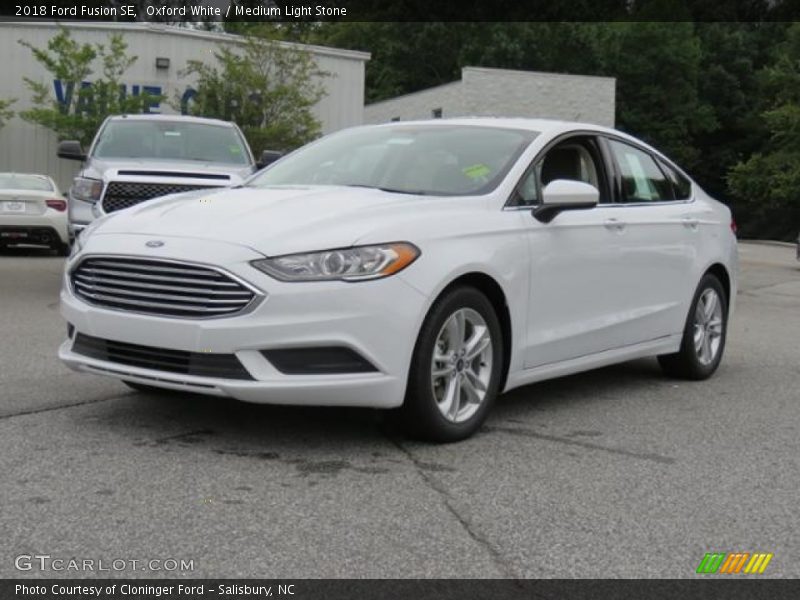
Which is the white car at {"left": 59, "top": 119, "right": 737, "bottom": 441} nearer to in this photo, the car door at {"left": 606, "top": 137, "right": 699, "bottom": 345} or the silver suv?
the car door at {"left": 606, "top": 137, "right": 699, "bottom": 345}

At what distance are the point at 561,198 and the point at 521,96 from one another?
3015 centimetres

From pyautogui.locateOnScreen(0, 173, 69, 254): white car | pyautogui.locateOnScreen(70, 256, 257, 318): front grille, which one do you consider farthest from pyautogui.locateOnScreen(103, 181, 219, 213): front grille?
pyautogui.locateOnScreen(0, 173, 69, 254): white car

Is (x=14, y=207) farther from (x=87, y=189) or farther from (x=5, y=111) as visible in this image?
(x=5, y=111)

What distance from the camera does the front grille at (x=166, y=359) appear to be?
4.71 meters

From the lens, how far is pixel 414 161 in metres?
6.02

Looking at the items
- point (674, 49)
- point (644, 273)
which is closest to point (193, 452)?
point (644, 273)

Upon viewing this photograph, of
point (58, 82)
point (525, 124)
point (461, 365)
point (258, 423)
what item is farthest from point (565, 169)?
point (58, 82)

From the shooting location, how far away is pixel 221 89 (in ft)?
89.8

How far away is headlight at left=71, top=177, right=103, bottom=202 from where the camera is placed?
11148 millimetres

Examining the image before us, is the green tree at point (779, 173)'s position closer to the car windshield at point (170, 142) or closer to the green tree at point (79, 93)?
the green tree at point (79, 93)

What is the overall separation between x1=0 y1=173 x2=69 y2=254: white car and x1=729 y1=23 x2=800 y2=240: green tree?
32932 mm
